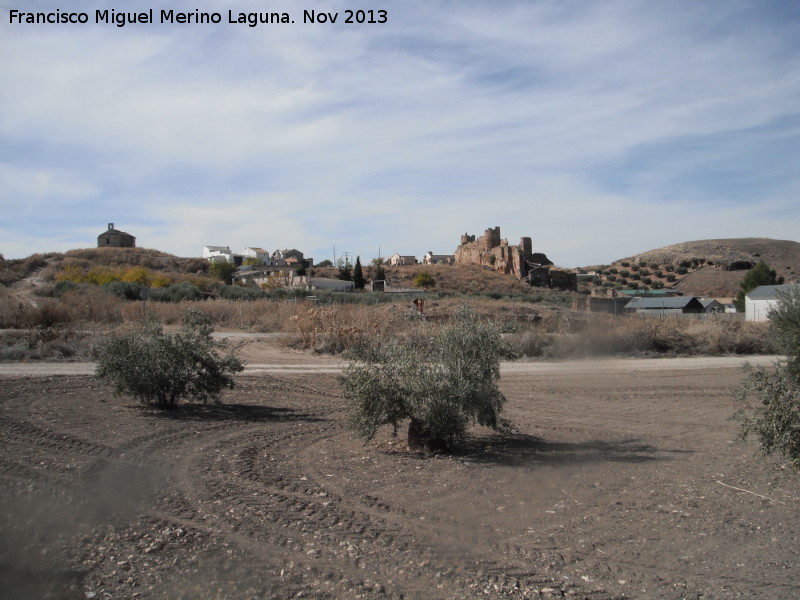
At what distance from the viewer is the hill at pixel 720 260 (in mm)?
92375

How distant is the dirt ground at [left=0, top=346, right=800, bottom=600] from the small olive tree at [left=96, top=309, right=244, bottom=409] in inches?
20.1

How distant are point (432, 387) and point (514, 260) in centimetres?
9868

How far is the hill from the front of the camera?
9238cm

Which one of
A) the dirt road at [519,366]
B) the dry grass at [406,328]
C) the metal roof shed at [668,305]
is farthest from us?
the metal roof shed at [668,305]

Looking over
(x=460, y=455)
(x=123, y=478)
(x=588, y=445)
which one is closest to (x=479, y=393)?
(x=460, y=455)

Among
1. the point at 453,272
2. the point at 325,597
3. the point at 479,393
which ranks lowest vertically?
the point at 325,597

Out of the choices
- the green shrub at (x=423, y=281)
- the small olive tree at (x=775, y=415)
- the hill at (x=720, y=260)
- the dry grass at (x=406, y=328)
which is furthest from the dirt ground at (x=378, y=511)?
the hill at (x=720, y=260)

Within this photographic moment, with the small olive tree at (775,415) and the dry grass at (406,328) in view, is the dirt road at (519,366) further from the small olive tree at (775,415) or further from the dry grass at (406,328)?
the small olive tree at (775,415)

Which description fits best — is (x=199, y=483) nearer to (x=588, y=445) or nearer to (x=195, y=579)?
(x=195, y=579)

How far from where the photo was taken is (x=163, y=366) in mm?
13234

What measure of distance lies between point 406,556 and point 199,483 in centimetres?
328

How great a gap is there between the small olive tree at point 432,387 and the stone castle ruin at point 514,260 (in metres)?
90.5

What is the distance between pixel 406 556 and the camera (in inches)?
252

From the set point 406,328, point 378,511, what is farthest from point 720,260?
point 378,511
